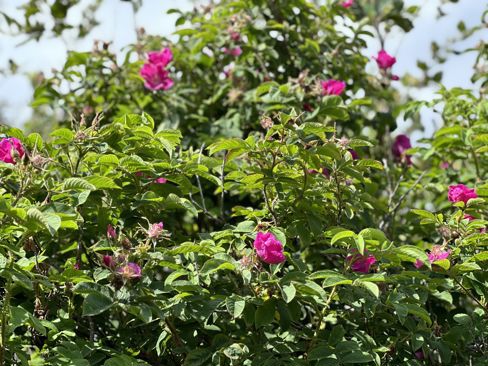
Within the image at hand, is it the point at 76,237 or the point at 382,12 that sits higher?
the point at 382,12

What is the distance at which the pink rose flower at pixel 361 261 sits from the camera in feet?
7.15

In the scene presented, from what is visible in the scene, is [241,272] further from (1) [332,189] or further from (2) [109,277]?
(1) [332,189]

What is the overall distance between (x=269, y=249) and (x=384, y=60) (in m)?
2.16

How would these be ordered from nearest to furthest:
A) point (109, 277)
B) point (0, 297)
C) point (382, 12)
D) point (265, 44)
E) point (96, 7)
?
point (109, 277) → point (0, 297) → point (265, 44) → point (382, 12) → point (96, 7)

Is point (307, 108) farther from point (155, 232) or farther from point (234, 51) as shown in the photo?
point (155, 232)

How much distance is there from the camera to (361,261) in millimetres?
2311

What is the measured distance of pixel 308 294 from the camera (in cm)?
207

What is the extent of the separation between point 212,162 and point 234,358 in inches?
28.8

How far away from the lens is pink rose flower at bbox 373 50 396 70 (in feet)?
12.9

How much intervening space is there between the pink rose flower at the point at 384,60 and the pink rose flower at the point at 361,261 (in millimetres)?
1809

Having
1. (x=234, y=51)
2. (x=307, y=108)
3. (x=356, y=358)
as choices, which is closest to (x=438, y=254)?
(x=356, y=358)

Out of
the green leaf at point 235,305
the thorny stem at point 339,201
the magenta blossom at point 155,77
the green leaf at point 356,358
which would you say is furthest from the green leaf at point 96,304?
the magenta blossom at point 155,77

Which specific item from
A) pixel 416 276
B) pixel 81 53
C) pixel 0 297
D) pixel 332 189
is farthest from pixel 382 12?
pixel 0 297

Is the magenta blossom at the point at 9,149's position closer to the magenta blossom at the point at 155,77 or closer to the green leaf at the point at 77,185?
the green leaf at the point at 77,185
